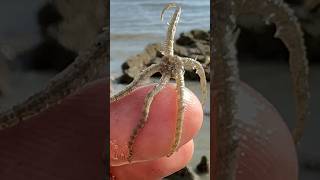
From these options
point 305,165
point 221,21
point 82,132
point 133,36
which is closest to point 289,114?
point 305,165

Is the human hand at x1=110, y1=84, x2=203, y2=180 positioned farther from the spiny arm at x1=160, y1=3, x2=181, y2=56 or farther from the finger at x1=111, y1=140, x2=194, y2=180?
the spiny arm at x1=160, y1=3, x2=181, y2=56

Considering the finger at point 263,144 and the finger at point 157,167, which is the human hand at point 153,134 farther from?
the finger at point 263,144

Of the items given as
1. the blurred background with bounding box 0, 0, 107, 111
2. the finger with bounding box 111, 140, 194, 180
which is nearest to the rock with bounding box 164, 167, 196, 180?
the finger with bounding box 111, 140, 194, 180

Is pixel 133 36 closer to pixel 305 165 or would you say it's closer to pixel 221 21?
pixel 221 21

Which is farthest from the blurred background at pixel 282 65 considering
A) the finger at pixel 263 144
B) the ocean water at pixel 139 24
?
Result: the ocean water at pixel 139 24

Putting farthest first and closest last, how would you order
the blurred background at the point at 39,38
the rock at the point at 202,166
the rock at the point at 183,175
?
the rock at the point at 183,175 < the rock at the point at 202,166 < the blurred background at the point at 39,38
